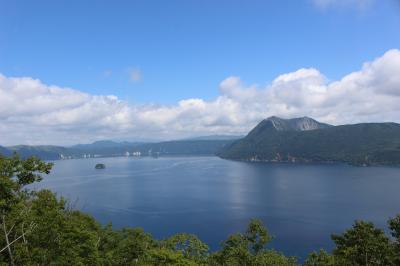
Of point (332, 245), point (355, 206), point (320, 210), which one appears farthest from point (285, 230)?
point (355, 206)

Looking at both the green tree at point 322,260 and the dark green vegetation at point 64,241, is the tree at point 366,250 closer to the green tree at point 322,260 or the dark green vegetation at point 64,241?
the dark green vegetation at point 64,241

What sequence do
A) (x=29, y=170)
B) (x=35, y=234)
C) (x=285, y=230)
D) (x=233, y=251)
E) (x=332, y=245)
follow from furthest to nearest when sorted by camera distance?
(x=285, y=230) → (x=332, y=245) → (x=233, y=251) → (x=35, y=234) → (x=29, y=170)

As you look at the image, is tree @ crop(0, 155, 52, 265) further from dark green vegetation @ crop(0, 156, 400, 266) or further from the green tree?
the green tree

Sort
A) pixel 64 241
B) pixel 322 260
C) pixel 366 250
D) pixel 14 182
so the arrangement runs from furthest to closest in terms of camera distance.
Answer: pixel 322 260, pixel 366 250, pixel 64 241, pixel 14 182

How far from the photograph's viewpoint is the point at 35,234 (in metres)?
37.0

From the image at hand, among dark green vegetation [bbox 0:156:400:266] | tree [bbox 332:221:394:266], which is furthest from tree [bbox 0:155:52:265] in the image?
tree [bbox 332:221:394:266]

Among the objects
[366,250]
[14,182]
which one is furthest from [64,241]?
[366,250]

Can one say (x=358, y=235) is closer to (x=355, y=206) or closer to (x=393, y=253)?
(x=393, y=253)

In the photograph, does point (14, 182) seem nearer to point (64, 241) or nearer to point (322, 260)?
point (64, 241)

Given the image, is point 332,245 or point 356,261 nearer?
point 356,261

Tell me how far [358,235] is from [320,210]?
5994 inches

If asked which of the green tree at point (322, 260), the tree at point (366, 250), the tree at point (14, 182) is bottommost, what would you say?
the green tree at point (322, 260)

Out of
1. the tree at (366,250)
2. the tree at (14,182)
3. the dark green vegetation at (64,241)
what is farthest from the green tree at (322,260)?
the tree at (14,182)

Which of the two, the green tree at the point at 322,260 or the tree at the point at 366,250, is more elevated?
the tree at the point at 366,250
